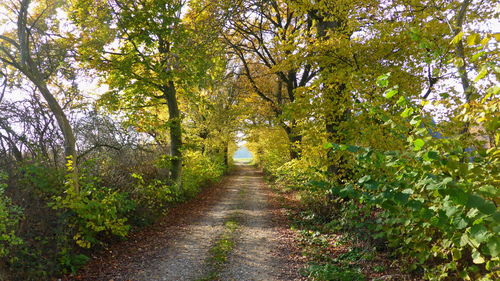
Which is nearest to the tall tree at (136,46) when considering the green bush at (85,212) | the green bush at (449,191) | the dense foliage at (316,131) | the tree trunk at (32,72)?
the dense foliage at (316,131)

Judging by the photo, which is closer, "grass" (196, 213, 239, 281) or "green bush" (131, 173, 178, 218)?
"grass" (196, 213, 239, 281)

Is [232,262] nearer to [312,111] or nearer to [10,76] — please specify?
[312,111]

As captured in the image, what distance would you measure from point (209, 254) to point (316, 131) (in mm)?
4032

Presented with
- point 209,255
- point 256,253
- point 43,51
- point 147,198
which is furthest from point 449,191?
point 43,51

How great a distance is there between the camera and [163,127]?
1133 centimetres

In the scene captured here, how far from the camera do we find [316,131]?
7641 millimetres

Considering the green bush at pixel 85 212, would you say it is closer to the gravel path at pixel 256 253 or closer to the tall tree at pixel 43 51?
the tall tree at pixel 43 51

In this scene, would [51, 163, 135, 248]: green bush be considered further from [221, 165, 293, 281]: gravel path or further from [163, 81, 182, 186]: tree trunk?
[163, 81, 182, 186]: tree trunk

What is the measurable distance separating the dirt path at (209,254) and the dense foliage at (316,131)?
27.8 inches

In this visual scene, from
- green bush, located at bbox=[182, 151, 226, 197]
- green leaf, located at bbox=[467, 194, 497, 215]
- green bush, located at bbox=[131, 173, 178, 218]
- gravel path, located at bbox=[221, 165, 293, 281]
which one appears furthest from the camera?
green bush, located at bbox=[182, 151, 226, 197]

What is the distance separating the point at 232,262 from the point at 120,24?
8005mm

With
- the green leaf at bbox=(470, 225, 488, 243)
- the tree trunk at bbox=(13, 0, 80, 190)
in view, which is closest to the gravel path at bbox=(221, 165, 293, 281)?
the green leaf at bbox=(470, 225, 488, 243)

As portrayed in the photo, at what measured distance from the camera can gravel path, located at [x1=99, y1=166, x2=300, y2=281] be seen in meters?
5.38

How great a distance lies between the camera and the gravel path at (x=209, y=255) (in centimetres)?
538
